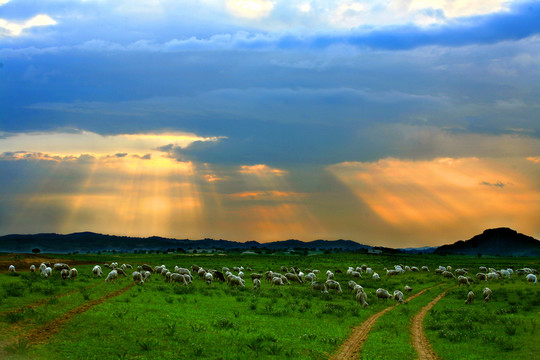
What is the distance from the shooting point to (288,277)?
4884 centimetres

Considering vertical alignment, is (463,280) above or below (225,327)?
below

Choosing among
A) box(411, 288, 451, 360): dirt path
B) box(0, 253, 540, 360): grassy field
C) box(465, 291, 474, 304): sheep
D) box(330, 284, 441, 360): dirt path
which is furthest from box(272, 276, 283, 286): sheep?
box(465, 291, 474, 304): sheep

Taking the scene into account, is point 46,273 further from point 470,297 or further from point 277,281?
point 470,297

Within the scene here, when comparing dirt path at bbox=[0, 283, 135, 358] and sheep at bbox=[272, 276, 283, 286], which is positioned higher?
dirt path at bbox=[0, 283, 135, 358]

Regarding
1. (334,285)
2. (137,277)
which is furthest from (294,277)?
(137,277)

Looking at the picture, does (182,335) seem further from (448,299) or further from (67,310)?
(448,299)

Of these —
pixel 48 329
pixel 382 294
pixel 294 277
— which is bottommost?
pixel 294 277

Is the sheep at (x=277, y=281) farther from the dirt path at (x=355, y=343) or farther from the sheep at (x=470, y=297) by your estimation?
the sheep at (x=470, y=297)

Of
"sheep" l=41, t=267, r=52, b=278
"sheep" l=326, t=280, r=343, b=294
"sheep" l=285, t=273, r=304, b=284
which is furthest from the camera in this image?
"sheep" l=285, t=273, r=304, b=284

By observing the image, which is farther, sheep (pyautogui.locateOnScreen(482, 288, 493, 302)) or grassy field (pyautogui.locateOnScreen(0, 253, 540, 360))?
sheep (pyautogui.locateOnScreen(482, 288, 493, 302))

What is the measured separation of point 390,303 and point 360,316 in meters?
8.60

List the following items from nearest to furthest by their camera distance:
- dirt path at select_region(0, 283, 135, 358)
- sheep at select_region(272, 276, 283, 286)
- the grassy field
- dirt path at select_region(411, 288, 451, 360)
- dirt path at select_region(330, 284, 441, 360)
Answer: the grassy field → dirt path at select_region(0, 283, 135, 358) → dirt path at select_region(330, 284, 441, 360) → dirt path at select_region(411, 288, 451, 360) → sheep at select_region(272, 276, 283, 286)

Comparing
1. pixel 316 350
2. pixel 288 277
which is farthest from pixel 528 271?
pixel 316 350

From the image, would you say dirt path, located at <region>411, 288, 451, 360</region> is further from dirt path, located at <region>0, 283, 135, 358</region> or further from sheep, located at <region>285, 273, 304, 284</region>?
sheep, located at <region>285, 273, 304, 284</region>
